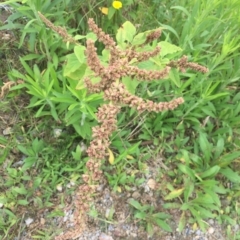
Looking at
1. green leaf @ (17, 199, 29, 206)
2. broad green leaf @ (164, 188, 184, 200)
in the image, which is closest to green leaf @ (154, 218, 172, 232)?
broad green leaf @ (164, 188, 184, 200)

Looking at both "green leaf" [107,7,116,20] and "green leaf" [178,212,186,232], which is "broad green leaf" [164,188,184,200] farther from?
"green leaf" [107,7,116,20]

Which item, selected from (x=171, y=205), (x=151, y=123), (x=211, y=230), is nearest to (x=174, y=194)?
(x=171, y=205)

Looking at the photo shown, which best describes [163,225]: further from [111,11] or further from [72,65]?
[111,11]

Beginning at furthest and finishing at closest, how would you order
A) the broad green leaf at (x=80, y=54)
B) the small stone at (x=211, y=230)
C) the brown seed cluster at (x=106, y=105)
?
the small stone at (x=211, y=230) → the broad green leaf at (x=80, y=54) → the brown seed cluster at (x=106, y=105)

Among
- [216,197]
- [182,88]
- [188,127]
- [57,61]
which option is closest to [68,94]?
[57,61]

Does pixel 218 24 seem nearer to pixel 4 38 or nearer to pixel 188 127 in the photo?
pixel 188 127

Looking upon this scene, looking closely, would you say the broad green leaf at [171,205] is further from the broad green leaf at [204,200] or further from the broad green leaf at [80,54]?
the broad green leaf at [80,54]

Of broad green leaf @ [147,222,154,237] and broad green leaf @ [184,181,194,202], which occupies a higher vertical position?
broad green leaf @ [184,181,194,202]

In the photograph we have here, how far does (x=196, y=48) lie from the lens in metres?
1.91

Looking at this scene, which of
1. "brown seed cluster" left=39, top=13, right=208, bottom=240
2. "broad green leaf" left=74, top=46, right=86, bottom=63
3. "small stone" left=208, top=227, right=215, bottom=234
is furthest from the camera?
"small stone" left=208, top=227, right=215, bottom=234

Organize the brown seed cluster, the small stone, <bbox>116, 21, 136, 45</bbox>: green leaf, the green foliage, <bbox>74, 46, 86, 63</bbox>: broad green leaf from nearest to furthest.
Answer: the brown seed cluster → <bbox>74, 46, 86, 63</bbox>: broad green leaf → <bbox>116, 21, 136, 45</bbox>: green leaf → the green foliage → the small stone

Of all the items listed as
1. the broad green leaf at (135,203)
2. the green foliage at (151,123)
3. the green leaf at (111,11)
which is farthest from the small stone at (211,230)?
the green leaf at (111,11)

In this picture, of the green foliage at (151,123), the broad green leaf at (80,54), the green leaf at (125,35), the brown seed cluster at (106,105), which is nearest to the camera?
the brown seed cluster at (106,105)

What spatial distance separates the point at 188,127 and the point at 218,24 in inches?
23.0
